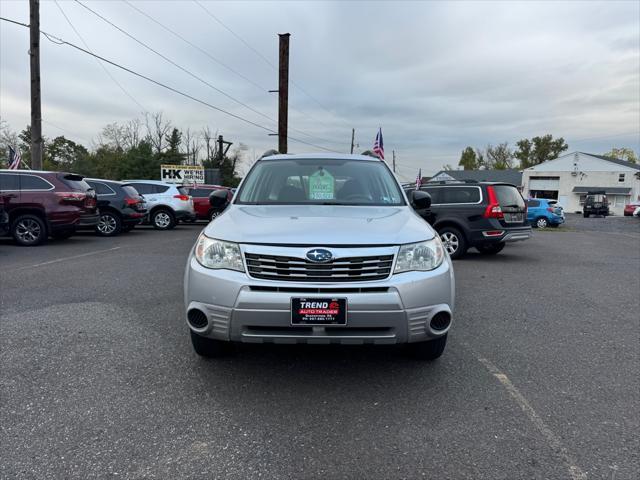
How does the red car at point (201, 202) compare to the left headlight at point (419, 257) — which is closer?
the left headlight at point (419, 257)

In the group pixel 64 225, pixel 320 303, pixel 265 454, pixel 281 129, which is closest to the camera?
pixel 265 454

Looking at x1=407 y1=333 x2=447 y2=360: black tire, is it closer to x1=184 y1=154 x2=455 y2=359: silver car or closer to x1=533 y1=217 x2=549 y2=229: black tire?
x1=184 y1=154 x2=455 y2=359: silver car

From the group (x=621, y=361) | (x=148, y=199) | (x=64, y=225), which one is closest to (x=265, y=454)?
(x=621, y=361)

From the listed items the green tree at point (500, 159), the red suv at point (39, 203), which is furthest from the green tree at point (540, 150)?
the red suv at point (39, 203)

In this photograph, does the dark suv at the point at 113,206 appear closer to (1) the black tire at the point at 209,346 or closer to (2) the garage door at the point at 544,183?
(1) the black tire at the point at 209,346

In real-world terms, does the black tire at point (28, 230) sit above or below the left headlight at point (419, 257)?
below

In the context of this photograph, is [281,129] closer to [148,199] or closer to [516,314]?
[148,199]

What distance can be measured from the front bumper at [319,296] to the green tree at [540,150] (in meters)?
92.1

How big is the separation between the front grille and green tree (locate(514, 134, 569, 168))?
92222 mm

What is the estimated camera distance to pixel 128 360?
12.1 ft

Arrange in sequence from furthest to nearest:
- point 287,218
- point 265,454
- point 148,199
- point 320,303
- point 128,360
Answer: point 148,199
point 128,360
point 287,218
point 320,303
point 265,454

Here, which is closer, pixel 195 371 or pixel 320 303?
pixel 320 303

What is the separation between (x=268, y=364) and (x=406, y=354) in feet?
3.71

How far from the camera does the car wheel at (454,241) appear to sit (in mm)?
9781
